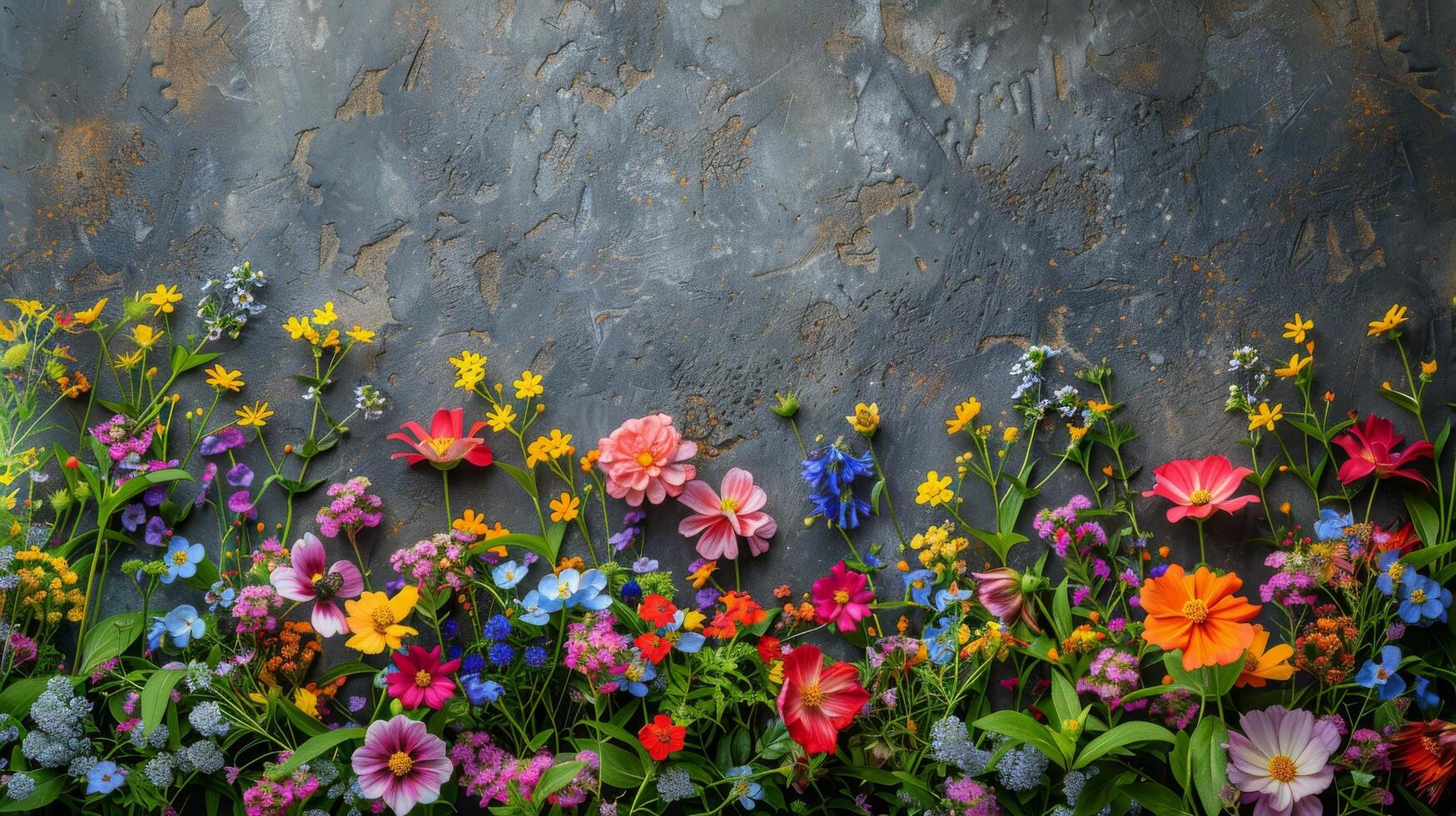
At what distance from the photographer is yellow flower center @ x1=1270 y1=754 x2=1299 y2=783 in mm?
1339

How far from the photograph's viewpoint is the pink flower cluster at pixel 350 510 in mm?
1569

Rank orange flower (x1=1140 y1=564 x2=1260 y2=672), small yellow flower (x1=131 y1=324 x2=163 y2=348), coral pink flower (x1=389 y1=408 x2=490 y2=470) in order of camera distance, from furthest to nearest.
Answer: small yellow flower (x1=131 y1=324 x2=163 y2=348), coral pink flower (x1=389 y1=408 x2=490 y2=470), orange flower (x1=1140 y1=564 x2=1260 y2=672)

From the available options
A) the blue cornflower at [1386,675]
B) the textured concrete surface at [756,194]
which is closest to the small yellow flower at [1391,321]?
the textured concrete surface at [756,194]

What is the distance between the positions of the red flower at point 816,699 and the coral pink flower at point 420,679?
20.4 inches

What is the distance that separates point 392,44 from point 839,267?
3.16 feet

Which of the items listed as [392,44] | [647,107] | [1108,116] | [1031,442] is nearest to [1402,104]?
[1108,116]

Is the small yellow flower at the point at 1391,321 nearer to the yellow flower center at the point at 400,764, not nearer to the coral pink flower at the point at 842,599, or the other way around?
the coral pink flower at the point at 842,599

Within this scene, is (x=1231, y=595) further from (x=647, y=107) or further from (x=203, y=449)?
(x=203, y=449)

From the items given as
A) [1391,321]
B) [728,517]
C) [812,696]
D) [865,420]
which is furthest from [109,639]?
[1391,321]

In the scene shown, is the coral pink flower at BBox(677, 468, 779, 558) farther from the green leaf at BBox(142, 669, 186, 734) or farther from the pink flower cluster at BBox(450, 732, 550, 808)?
the green leaf at BBox(142, 669, 186, 734)

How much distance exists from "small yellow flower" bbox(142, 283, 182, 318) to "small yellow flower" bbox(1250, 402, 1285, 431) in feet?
6.22

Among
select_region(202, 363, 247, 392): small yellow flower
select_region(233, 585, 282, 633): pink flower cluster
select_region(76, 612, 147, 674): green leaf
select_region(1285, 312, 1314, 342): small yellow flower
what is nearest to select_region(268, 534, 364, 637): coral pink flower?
select_region(233, 585, 282, 633): pink flower cluster

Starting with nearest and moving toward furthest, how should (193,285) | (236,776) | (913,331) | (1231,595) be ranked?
(1231,595), (236,776), (913,331), (193,285)

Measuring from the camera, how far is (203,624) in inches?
59.6
